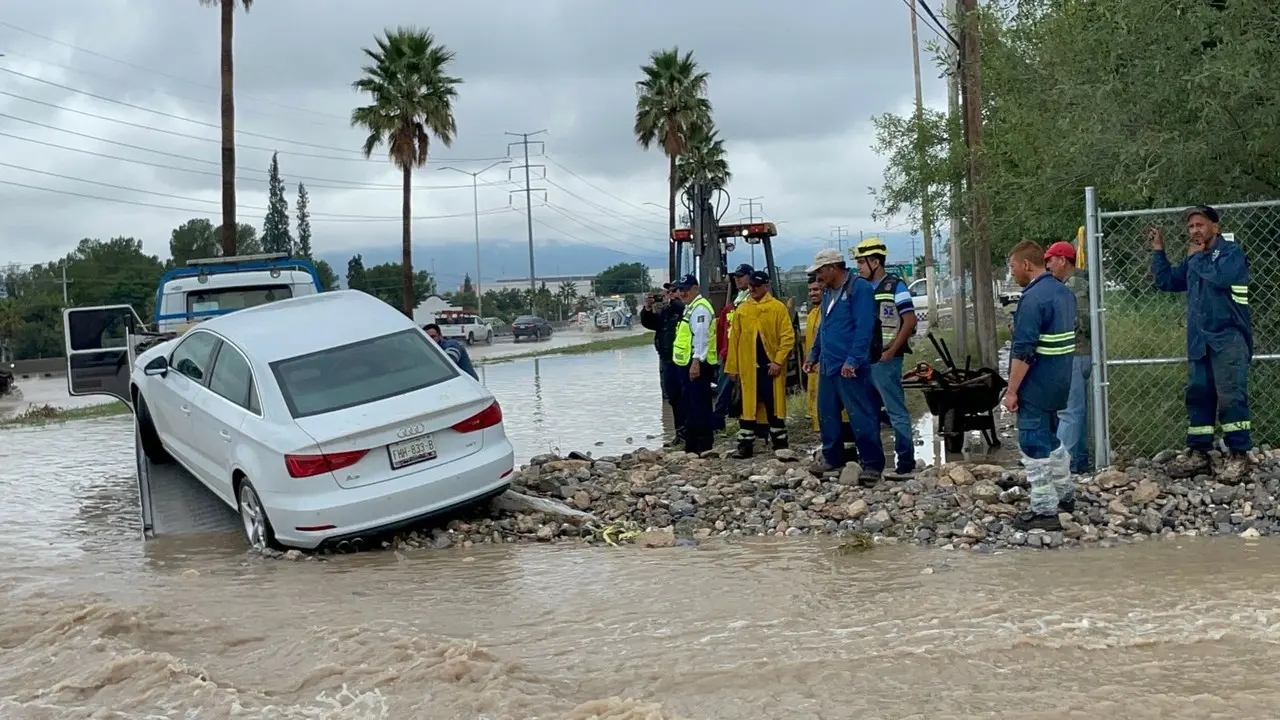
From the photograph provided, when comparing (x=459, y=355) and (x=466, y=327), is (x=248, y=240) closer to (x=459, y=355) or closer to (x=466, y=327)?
(x=466, y=327)

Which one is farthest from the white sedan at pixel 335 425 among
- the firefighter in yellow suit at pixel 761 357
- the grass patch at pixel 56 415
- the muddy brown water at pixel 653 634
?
the grass patch at pixel 56 415

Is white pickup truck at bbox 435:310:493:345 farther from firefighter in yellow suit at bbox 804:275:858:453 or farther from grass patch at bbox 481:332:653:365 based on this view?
firefighter in yellow suit at bbox 804:275:858:453

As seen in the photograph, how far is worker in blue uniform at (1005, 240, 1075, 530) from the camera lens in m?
7.39

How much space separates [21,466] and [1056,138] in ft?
40.3

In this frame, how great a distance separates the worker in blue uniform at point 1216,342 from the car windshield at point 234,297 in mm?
9055

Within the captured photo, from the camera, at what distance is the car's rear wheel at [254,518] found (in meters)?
8.22

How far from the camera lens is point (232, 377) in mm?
8836

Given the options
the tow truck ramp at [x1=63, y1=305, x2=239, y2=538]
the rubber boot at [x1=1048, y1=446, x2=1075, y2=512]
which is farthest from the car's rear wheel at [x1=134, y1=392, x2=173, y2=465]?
the rubber boot at [x1=1048, y1=446, x2=1075, y2=512]

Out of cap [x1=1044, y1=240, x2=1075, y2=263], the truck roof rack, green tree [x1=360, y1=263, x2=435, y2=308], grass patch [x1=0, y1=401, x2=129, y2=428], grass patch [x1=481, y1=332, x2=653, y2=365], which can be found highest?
green tree [x1=360, y1=263, x2=435, y2=308]

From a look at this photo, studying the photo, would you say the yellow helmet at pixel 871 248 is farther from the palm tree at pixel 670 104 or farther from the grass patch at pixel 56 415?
the palm tree at pixel 670 104

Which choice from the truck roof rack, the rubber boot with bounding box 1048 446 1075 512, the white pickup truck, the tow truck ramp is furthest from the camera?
the white pickup truck

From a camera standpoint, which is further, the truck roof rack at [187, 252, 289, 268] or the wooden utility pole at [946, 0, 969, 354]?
the wooden utility pole at [946, 0, 969, 354]

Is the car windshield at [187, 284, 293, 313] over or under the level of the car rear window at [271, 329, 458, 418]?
over

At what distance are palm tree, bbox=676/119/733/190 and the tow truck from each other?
33.9 metres
